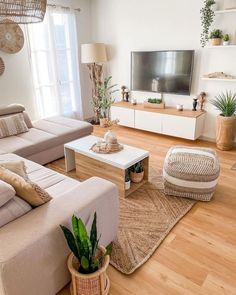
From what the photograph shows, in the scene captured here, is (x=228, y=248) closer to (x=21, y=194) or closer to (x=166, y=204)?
(x=166, y=204)

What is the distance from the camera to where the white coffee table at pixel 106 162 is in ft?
8.41

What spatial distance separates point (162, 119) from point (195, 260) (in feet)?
8.95

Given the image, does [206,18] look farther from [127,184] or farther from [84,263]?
[84,263]

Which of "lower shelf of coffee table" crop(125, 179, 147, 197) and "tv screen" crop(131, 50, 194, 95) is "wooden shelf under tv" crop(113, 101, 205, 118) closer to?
"tv screen" crop(131, 50, 194, 95)

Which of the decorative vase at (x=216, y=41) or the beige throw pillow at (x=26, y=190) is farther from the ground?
the decorative vase at (x=216, y=41)

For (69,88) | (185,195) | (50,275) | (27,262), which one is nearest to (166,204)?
(185,195)

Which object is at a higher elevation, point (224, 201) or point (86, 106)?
point (86, 106)

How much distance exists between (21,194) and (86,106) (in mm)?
4098

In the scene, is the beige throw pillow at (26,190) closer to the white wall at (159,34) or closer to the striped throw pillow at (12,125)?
the striped throw pillow at (12,125)

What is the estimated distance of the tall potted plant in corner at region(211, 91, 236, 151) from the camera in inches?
144

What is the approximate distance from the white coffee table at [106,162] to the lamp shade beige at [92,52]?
216 cm

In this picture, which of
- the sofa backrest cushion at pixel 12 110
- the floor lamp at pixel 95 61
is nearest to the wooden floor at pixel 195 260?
the sofa backrest cushion at pixel 12 110

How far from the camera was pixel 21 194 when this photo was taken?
155cm

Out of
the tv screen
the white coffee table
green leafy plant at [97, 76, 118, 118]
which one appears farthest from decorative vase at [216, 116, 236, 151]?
green leafy plant at [97, 76, 118, 118]
